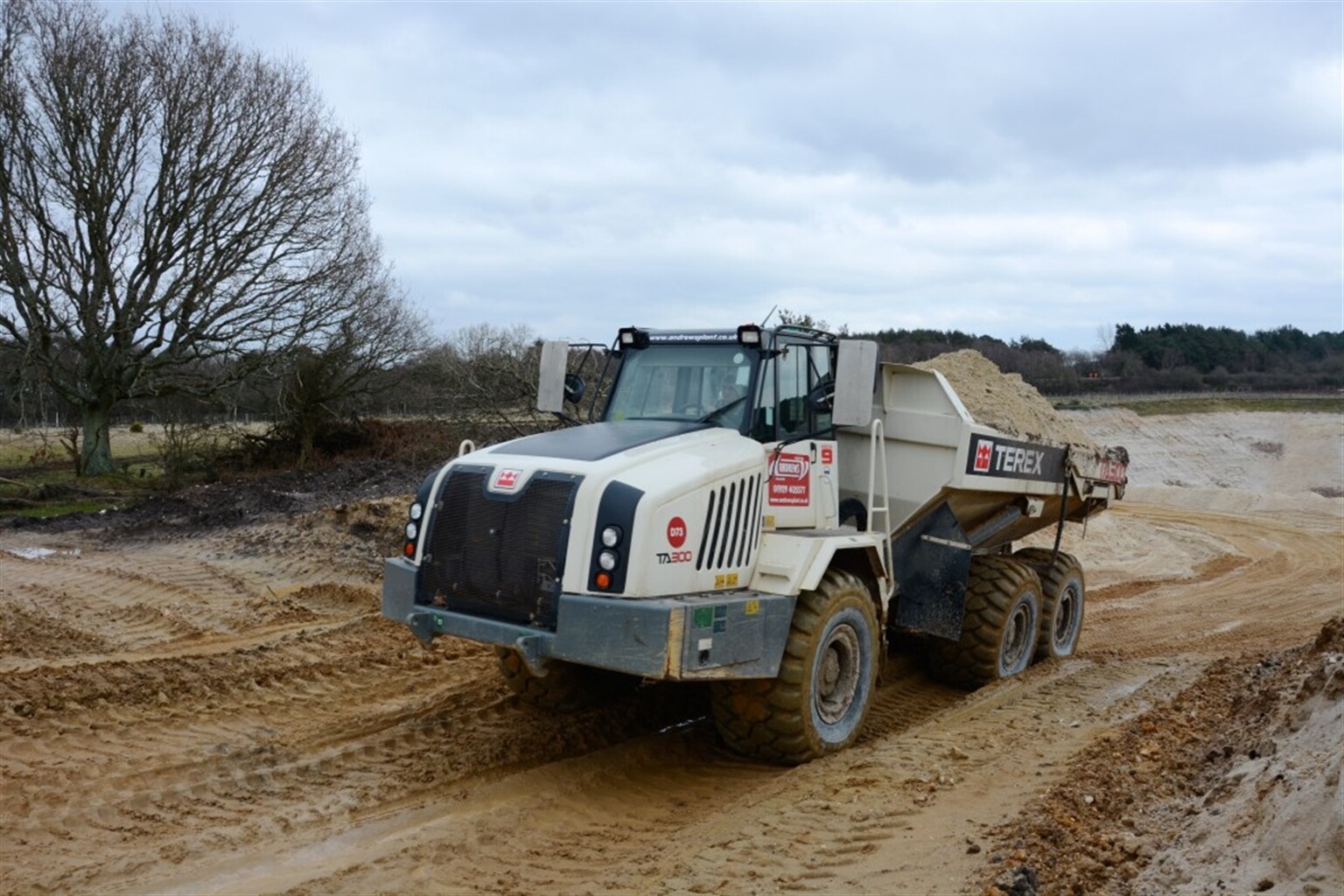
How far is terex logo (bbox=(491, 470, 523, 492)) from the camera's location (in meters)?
6.56

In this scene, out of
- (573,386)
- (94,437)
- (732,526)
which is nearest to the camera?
(732,526)

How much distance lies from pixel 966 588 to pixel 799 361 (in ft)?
9.32

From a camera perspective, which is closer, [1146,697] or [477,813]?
[477,813]

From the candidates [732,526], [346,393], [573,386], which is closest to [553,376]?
[573,386]

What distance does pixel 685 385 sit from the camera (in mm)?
7746

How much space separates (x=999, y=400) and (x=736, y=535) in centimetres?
367

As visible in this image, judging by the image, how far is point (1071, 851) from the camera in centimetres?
494

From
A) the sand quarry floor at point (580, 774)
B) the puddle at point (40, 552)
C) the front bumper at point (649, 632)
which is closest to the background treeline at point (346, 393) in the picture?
the puddle at point (40, 552)

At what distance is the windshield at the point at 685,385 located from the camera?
7496 mm

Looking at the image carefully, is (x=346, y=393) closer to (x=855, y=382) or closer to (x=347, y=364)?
(x=347, y=364)

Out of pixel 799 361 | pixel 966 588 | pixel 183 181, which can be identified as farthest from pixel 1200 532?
pixel 183 181

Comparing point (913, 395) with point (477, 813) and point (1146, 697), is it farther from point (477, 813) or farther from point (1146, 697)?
point (477, 813)

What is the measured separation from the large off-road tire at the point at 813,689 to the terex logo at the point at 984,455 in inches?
69.3

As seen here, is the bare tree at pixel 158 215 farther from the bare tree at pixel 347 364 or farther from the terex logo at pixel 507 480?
the terex logo at pixel 507 480
